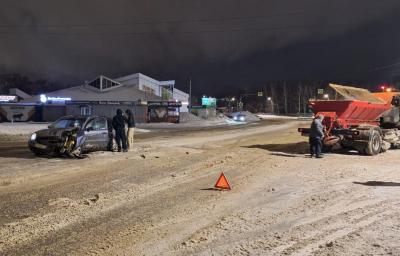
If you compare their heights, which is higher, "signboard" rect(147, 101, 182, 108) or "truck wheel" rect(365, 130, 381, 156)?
"signboard" rect(147, 101, 182, 108)

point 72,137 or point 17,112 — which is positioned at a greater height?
point 17,112

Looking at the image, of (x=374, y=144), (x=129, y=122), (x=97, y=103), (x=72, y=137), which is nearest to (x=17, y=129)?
(x=129, y=122)

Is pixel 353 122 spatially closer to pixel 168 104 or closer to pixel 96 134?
pixel 96 134

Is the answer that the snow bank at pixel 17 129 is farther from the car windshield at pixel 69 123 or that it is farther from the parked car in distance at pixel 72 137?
the parked car in distance at pixel 72 137

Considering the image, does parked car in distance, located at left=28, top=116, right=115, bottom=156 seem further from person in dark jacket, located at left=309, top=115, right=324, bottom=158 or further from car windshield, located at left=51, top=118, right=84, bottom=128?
person in dark jacket, located at left=309, top=115, right=324, bottom=158

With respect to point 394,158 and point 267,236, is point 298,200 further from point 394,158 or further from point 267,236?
point 394,158

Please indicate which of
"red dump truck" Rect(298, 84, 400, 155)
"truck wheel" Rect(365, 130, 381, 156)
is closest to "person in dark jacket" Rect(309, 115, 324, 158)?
"red dump truck" Rect(298, 84, 400, 155)

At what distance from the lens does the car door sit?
17.0 m

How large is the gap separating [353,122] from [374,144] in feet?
4.06

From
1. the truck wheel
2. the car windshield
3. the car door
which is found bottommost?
the truck wheel

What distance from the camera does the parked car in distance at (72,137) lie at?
52.9 ft

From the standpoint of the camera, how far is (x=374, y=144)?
17906mm

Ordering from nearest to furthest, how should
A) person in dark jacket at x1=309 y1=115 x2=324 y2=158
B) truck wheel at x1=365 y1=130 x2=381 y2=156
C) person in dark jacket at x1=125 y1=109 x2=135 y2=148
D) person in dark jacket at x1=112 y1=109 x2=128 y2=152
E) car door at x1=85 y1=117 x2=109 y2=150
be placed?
person in dark jacket at x1=309 y1=115 x2=324 y2=158
car door at x1=85 y1=117 x2=109 y2=150
truck wheel at x1=365 y1=130 x2=381 y2=156
person in dark jacket at x1=112 y1=109 x2=128 y2=152
person in dark jacket at x1=125 y1=109 x2=135 y2=148

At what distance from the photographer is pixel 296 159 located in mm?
16250
